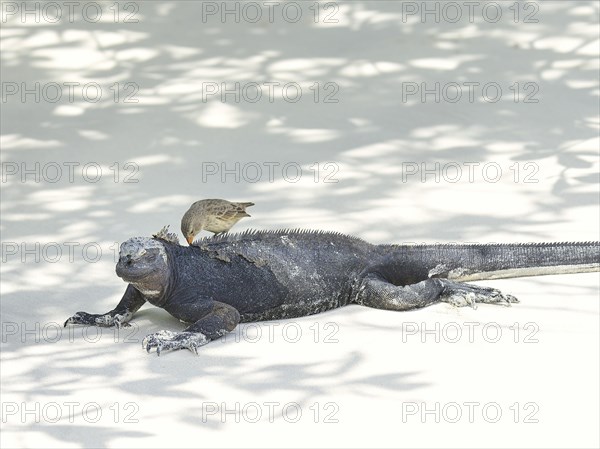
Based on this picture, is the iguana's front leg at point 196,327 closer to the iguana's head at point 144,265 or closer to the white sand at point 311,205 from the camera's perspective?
the white sand at point 311,205

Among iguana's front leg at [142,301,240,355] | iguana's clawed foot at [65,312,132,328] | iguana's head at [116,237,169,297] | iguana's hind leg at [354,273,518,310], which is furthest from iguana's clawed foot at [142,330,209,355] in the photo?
iguana's hind leg at [354,273,518,310]

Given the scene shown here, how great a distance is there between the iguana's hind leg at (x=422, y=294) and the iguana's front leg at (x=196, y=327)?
920 mm

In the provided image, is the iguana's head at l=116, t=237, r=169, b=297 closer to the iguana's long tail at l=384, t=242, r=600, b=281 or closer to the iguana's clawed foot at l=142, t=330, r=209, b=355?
the iguana's clawed foot at l=142, t=330, r=209, b=355

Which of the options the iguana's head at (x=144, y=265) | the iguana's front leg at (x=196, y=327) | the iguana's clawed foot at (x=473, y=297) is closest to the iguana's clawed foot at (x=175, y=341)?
the iguana's front leg at (x=196, y=327)

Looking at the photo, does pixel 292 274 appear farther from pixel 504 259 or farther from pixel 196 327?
pixel 504 259

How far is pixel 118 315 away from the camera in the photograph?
7.76 meters

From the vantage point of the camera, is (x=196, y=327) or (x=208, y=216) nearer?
(x=196, y=327)

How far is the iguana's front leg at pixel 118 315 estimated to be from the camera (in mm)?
7754

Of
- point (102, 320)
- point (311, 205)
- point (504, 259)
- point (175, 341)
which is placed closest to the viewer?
point (175, 341)

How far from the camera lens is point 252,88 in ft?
39.7

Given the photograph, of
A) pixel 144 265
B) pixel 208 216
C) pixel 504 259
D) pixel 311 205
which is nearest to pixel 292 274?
pixel 208 216

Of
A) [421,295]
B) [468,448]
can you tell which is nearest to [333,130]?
[421,295]

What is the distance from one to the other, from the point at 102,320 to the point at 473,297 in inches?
87.0

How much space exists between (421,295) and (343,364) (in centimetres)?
109
